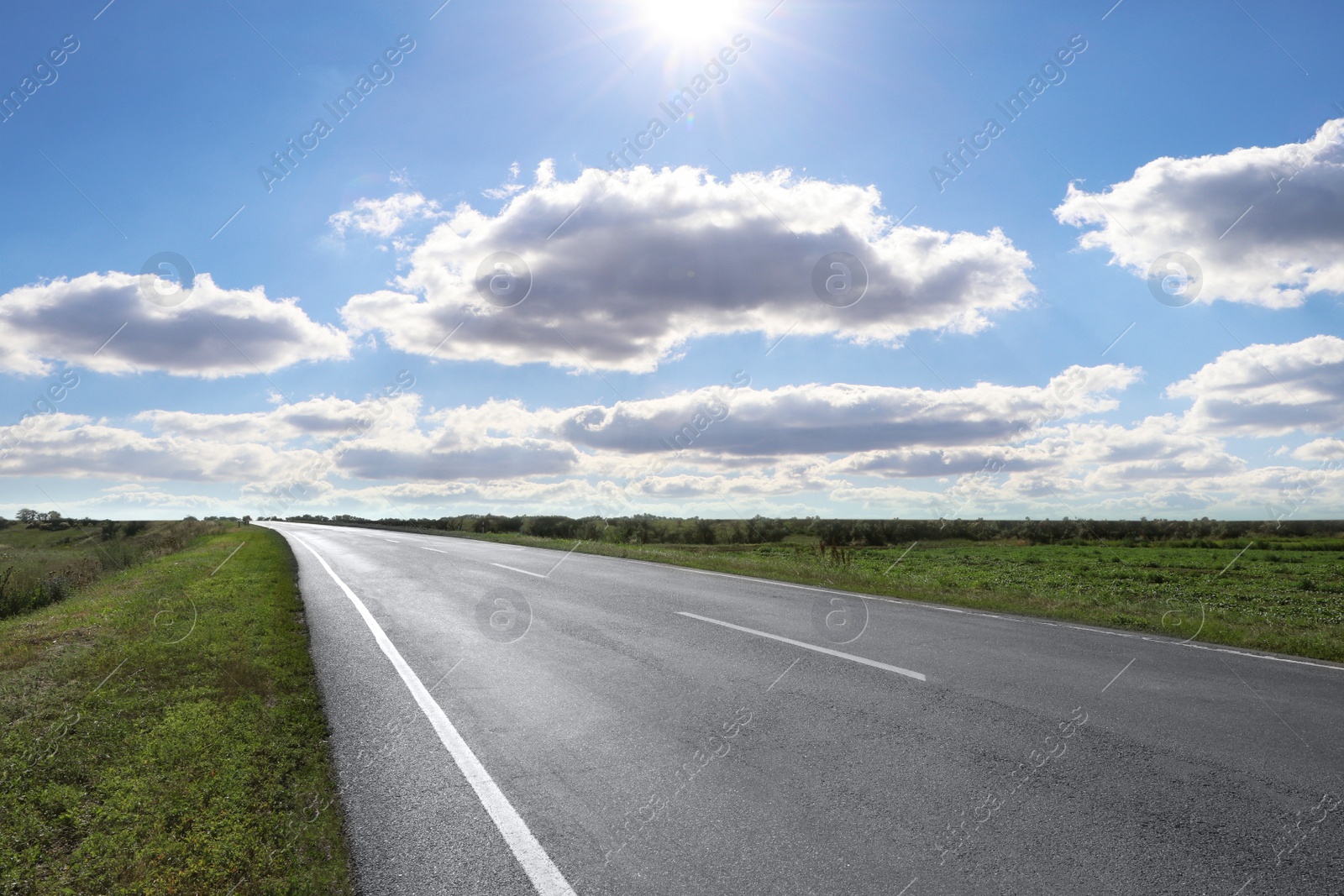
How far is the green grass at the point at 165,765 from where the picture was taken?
375 cm

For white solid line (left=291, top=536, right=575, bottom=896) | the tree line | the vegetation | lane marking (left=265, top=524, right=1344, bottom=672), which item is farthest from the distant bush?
white solid line (left=291, top=536, right=575, bottom=896)

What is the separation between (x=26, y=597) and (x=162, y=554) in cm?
1590

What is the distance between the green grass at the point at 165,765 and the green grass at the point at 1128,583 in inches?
403

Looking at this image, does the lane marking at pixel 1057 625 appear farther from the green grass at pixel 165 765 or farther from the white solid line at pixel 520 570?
the green grass at pixel 165 765

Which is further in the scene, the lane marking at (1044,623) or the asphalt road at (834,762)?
the lane marking at (1044,623)

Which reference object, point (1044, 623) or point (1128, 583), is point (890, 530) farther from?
point (1044, 623)

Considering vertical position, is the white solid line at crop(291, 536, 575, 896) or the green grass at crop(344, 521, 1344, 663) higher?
the white solid line at crop(291, 536, 575, 896)

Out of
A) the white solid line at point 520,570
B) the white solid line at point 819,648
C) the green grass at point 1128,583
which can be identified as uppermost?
the white solid line at point 520,570

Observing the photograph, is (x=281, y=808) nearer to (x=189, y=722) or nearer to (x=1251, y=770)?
(x=189, y=722)

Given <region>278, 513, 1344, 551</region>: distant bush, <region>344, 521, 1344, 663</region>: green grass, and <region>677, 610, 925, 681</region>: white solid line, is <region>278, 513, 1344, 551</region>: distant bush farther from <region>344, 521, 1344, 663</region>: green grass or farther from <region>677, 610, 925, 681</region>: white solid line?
<region>677, 610, 925, 681</region>: white solid line

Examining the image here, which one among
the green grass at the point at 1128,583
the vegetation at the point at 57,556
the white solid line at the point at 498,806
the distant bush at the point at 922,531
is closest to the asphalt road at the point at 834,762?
the white solid line at the point at 498,806

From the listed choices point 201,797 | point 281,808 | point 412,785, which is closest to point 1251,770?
point 412,785

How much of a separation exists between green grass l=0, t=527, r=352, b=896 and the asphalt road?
0.32m

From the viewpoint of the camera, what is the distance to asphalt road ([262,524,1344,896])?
3.50 metres
